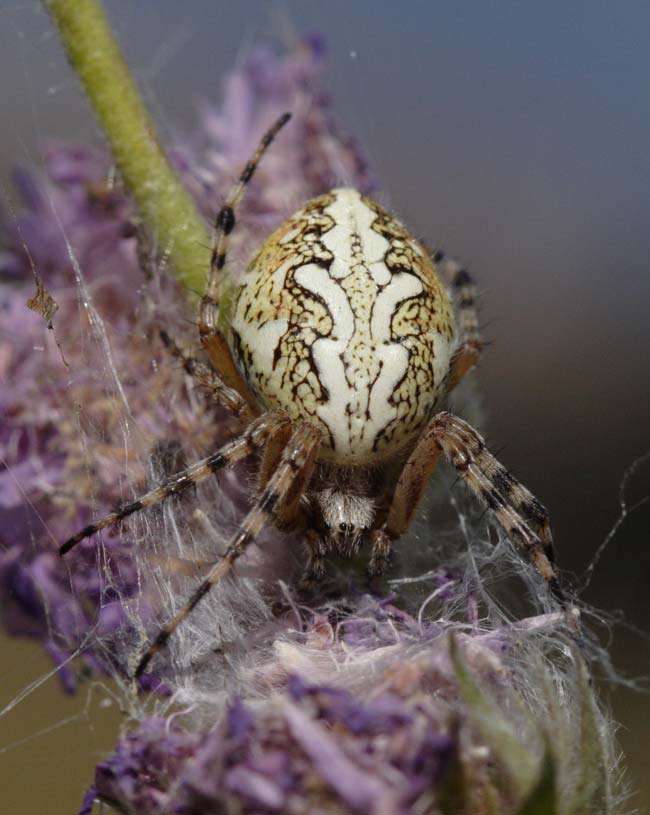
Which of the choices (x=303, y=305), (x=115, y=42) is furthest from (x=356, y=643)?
(x=115, y=42)

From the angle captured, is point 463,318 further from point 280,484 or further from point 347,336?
point 280,484

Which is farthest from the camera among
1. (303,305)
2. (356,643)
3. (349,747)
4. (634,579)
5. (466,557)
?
(634,579)

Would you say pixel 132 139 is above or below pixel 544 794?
above

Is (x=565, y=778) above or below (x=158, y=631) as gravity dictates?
below

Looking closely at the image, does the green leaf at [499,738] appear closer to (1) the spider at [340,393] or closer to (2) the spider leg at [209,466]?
(1) the spider at [340,393]

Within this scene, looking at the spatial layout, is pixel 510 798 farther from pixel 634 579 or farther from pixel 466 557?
pixel 634 579

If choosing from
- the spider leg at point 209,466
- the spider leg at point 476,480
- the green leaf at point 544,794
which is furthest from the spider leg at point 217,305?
the green leaf at point 544,794

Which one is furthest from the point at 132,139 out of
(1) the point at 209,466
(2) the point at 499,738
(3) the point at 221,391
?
(2) the point at 499,738
